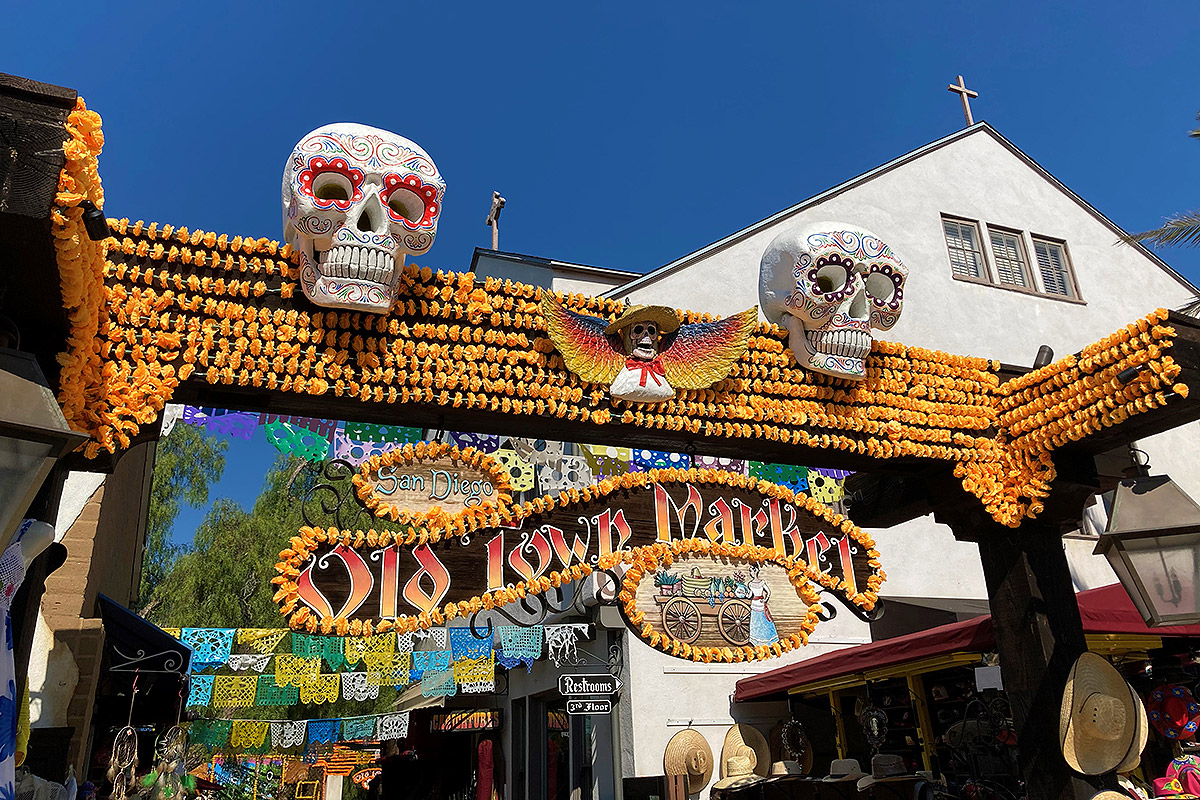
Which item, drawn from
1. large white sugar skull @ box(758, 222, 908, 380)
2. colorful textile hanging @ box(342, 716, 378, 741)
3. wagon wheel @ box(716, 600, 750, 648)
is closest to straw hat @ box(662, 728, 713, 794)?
colorful textile hanging @ box(342, 716, 378, 741)

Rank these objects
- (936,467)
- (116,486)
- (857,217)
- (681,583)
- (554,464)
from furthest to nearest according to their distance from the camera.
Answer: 1. (857,217)
2. (116,486)
3. (554,464)
4. (936,467)
5. (681,583)

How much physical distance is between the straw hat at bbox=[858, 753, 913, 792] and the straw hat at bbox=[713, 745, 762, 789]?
159cm

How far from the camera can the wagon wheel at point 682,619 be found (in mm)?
4559

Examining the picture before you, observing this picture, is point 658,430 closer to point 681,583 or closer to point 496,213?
point 681,583

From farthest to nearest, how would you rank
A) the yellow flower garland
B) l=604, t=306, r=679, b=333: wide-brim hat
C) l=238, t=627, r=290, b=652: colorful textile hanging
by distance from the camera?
l=238, t=627, r=290, b=652: colorful textile hanging, l=604, t=306, r=679, b=333: wide-brim hat, the yellow flower garland

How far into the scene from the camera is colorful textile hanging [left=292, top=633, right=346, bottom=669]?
8.80 meters

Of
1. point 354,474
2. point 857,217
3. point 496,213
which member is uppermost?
point 496,213

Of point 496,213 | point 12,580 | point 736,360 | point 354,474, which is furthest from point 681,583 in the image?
point 496,213

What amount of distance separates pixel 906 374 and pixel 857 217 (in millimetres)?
9611

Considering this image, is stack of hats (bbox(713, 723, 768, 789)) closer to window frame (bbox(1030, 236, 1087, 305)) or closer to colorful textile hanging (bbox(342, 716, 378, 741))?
colorful textile hanging (bbox(342, 716, 378, 741))

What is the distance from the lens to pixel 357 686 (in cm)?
1000

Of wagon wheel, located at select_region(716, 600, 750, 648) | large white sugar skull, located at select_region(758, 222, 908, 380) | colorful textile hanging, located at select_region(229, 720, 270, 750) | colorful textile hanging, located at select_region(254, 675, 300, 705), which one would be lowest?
colorful textile hanging, located at select_region(229, 720, 270, 750)

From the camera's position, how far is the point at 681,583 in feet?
15.3

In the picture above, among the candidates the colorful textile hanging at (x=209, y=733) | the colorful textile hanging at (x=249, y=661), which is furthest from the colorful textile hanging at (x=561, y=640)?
the colorful textile hanging at (x=209, y=733)
